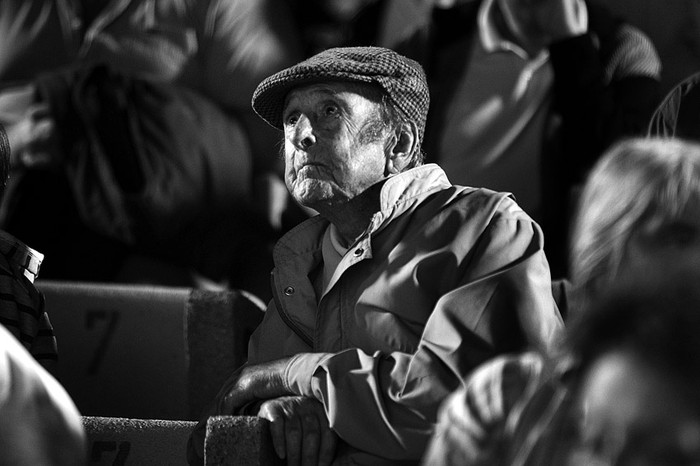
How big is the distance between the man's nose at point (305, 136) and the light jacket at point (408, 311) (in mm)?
244

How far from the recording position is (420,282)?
265cm

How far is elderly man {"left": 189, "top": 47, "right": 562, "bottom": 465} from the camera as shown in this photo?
246 centimetres

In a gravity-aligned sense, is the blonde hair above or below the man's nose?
above

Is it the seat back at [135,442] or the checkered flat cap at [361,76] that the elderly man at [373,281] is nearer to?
the checkered flat cap at [361,76]

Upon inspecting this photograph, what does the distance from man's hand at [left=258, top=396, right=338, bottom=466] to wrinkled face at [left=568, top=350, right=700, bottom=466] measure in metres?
1.24

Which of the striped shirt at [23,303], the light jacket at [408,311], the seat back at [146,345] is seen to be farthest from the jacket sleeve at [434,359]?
the seat back at [146,345]

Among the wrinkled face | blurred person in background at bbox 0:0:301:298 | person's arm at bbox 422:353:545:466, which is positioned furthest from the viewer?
blurred person in background at bbox 0:0:301:298

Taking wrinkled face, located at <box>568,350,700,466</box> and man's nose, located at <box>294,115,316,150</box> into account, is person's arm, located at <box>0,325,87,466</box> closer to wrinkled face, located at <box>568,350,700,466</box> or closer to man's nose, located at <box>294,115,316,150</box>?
wrinkled face, located at <box>568,350,700,466</box>

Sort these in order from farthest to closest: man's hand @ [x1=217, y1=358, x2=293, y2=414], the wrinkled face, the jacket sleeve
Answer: man's hand @ [x1=217, y1=358, x2=293, y2=414]
the jacket sleeve
the wrinkled face

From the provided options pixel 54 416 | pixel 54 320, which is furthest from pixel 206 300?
pixel 54 416

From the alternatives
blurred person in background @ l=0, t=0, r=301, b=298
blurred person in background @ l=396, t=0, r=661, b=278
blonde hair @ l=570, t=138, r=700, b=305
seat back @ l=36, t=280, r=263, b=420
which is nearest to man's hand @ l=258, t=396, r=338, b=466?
blonde hair @ l=570, t=138, r=700, b=305

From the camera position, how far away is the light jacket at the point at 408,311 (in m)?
2.44

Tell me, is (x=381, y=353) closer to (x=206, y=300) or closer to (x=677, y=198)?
(x=677, y=198)

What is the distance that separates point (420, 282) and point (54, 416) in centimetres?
126
